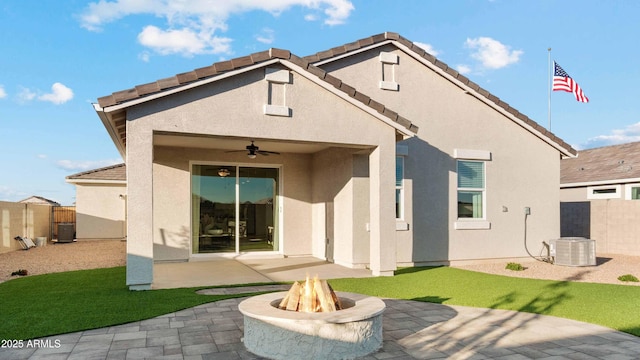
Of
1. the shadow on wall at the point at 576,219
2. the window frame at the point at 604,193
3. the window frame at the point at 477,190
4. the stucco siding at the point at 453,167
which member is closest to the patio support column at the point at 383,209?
the stucco siding at the point at 453,167

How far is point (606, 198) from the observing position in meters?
20.3

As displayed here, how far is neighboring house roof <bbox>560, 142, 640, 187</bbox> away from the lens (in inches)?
773

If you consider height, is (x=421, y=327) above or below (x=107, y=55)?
below

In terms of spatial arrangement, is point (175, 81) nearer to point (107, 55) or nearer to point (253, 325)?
point (253, 325)

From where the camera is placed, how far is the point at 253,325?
5.04m

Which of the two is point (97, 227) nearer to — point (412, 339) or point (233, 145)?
point (233, 145)

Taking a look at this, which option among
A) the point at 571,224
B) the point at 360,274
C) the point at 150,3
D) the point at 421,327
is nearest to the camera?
the point at 421,327

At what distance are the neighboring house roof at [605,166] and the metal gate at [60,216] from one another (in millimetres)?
26575

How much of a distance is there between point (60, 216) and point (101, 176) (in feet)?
13.7

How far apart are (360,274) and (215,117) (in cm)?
505

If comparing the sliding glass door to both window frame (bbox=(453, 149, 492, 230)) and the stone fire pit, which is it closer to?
window frame (bbox=(453, 149, 492, 230))

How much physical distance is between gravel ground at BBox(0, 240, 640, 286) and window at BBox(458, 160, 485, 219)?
1.61 metres

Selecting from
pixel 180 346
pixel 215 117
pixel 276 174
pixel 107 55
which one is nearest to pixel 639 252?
pixel 276 174

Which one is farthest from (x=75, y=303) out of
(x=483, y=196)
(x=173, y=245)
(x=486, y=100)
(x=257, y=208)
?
(x=486, y=100)
